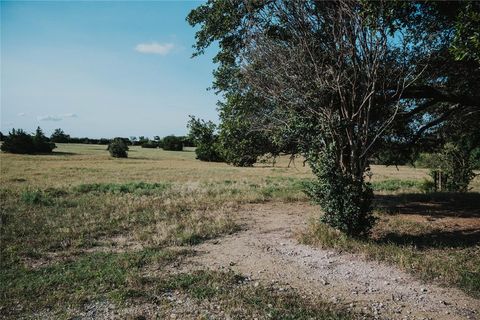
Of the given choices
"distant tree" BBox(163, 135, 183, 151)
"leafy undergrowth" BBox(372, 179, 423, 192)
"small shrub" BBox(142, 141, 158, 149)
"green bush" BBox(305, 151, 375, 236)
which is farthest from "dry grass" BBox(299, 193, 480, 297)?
"small shrub" BBox(142, 141, 158, 149)

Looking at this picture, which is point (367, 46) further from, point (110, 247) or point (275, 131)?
point (110, 247)

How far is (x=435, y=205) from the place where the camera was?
16.1 metres

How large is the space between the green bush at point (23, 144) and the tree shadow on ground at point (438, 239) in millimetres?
79865

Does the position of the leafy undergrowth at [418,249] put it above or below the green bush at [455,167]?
below

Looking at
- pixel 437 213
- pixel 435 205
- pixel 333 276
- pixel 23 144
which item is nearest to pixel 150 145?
pixel 23 144

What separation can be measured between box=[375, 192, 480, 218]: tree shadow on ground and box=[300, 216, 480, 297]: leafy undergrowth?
2713 mm

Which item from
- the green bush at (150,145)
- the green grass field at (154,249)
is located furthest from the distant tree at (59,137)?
the green grass field at (154,249)

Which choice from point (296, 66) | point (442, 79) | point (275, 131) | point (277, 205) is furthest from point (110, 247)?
point (442, 79)

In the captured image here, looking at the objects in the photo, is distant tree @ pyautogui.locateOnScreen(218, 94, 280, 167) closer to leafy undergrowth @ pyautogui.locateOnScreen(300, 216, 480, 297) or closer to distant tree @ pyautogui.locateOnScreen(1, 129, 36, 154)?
leafy undergrowth @ pyautogui.locateOnScreen(300, 216, 480, 297)

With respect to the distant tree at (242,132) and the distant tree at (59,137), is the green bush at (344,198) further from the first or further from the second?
the distant tree at (59,137)

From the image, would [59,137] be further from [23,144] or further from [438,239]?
[438,239]

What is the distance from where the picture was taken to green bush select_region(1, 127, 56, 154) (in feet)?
240

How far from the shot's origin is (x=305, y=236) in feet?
34.6

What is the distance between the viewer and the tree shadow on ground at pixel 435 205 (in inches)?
559
